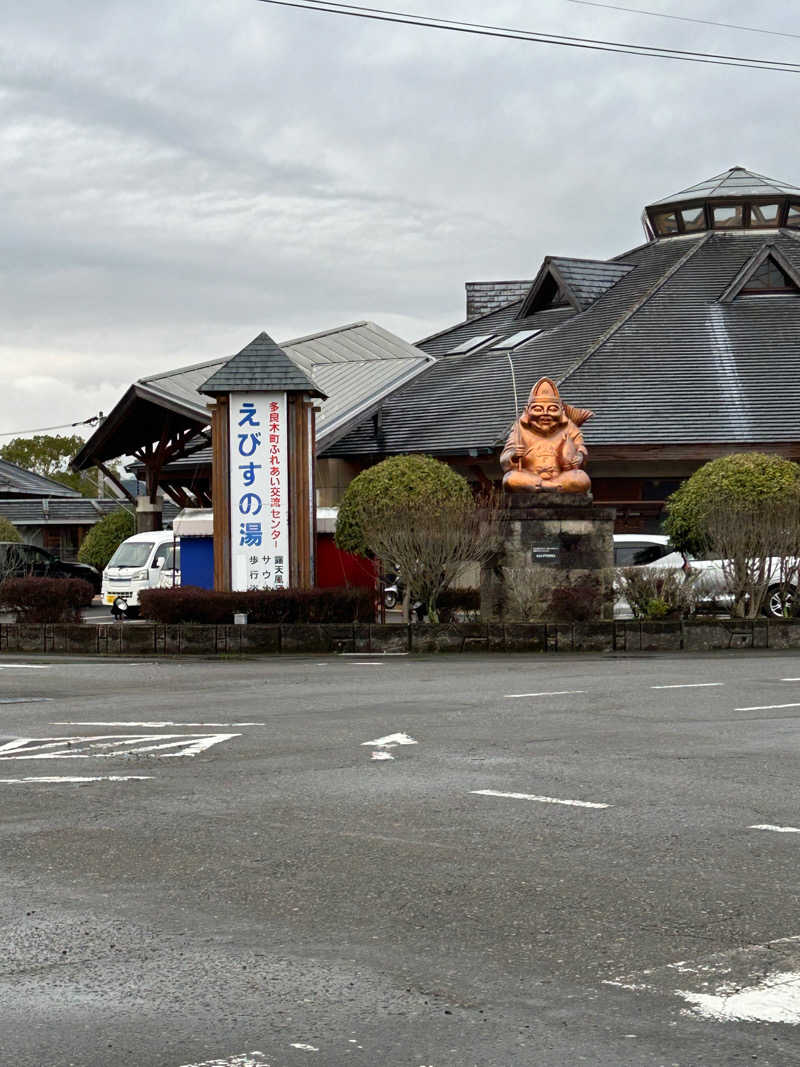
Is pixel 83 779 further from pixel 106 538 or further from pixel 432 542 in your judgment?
pixel 106 538

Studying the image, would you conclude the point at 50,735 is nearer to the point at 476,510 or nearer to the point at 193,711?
the point at 193,711

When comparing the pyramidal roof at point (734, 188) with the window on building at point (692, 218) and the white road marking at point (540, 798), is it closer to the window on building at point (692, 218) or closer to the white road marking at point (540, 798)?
the window on building at point (692, 218)

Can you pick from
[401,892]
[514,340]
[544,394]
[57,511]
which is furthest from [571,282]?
[401,892]

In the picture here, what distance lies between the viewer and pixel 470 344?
43.4 m

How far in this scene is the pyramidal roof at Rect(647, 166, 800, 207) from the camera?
44500mm

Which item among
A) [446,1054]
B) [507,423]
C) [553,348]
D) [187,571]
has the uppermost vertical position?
[553,348]

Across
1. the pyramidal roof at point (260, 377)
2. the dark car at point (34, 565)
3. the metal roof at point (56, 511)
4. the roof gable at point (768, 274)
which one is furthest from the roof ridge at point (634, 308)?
the metal roof at point (56, 511)

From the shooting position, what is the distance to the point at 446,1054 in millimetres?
4203

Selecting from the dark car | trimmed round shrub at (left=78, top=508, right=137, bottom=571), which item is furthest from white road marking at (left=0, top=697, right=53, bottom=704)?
trimmed round shrub at (left=78, top=508, right=137, bottom=571)

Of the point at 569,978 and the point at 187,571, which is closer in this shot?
the point at 569,978

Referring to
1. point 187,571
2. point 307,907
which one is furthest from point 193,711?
point 187,571

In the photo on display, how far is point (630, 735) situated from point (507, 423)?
24.0 metres

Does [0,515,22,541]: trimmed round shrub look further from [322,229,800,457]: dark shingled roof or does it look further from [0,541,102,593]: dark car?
[322,229,800,457]: dark shingled roof

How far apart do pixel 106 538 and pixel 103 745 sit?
3834 cm
